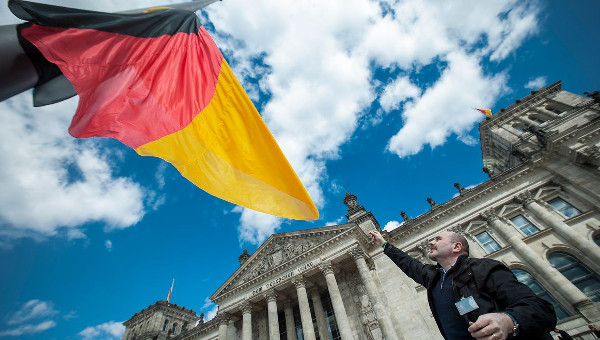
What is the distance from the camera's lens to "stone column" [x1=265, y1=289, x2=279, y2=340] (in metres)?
19.8

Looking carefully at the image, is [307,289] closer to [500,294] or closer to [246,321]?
[246,321]

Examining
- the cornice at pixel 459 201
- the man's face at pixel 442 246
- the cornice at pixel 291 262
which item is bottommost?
the man's face at pixel 442 246

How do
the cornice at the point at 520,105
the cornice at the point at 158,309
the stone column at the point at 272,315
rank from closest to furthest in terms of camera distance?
the stone column at the point at 272,315 < the cornice at the point at 520,105 < the cornice at the point at 158,309

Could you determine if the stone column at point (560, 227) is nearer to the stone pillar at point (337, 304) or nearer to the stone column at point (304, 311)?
the stone pillar at point (337, 304)

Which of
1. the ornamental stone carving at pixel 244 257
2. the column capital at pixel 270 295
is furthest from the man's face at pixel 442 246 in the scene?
the ornamental stone carving at pixel 244 257

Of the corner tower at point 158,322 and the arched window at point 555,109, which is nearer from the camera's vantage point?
the arched window at point 555,109

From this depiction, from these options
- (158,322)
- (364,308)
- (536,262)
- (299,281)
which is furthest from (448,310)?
(158,322)

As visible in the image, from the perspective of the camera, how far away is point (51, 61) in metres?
4.21

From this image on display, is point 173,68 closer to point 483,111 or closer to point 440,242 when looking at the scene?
point 440,242

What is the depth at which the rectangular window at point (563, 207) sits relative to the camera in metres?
16.8

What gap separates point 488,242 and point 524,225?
2533 millimetres

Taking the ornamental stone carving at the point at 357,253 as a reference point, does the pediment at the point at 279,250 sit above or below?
above

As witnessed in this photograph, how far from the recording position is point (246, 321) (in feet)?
72.9

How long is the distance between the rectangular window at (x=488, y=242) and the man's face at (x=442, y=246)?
1918cm
